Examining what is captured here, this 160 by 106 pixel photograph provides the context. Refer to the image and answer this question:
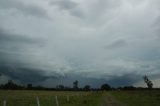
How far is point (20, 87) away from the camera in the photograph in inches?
7495

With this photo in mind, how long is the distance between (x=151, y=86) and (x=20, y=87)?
86.7 meters

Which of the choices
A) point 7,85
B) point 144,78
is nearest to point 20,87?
point 7,85

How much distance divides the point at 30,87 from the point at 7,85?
55.4 ft

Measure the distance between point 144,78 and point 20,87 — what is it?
269ft

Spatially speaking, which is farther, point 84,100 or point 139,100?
point 139,100

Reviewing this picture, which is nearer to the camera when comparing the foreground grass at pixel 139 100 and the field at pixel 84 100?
the field at pixel 84 100

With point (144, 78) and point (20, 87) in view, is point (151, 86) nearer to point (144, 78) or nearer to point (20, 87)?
point (144, 78)

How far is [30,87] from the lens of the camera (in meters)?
200

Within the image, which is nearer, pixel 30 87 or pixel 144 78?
pixel 144 78

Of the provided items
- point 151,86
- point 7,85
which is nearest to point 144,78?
point 151,86

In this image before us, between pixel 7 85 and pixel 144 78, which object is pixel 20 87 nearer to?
pixel 7 85

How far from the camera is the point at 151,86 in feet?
614

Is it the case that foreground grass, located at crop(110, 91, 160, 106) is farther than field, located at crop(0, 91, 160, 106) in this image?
Yes

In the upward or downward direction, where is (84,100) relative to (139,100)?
upward
